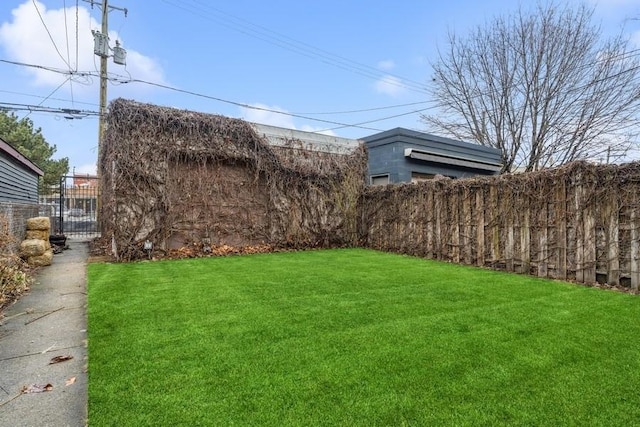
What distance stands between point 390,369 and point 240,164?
702 centimetres

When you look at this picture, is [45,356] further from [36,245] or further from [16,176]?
[16,176]

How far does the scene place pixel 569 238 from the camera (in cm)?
547

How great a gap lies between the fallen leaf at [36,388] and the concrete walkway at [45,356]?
20 mm

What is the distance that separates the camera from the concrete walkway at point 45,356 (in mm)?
1959

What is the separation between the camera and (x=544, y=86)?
12.5 meters

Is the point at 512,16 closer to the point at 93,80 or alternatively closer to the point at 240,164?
the point at 240,164

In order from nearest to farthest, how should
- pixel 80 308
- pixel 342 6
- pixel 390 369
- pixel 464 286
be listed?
pixel 390 369 → pixel 80 308 → pixel 464 286 → pixel 342 6

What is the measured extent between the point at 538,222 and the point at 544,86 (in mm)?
9069

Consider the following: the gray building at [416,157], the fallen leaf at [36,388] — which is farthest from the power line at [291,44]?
the fallen leaf at [36,388]

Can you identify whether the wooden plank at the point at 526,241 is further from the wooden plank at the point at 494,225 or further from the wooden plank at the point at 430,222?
the wooden plank at the point at 430,222

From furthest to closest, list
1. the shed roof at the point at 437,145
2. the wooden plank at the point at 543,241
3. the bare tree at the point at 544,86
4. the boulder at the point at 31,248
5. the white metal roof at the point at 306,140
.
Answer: the shed roof at the point at 437,145, the bare tree at the point at 544,86, the white metal roof at the point at 306,140, the boulder at the point at 31,248, the wooden plank at the point at 543,241

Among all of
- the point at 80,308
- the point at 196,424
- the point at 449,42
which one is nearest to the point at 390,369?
the point at 196,424

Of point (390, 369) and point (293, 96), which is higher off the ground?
point (293, 96)

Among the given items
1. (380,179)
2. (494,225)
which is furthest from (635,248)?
(380,179)
